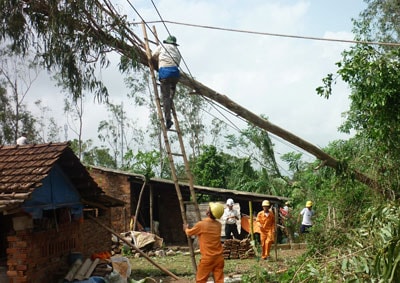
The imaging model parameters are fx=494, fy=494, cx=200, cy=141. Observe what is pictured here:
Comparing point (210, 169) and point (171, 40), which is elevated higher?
point (171, 40)

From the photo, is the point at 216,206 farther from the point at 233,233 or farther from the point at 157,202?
the point at 157,202

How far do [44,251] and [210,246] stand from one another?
3.41 m

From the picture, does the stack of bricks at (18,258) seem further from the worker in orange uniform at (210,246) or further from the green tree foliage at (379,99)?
the green tree foliage at (379,99)

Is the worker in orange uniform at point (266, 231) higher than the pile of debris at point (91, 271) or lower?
higher

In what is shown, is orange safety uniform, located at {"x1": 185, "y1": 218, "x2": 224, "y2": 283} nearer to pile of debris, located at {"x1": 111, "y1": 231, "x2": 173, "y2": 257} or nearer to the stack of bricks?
the stack of bricks

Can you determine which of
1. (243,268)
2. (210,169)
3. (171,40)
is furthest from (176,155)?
(210,169)

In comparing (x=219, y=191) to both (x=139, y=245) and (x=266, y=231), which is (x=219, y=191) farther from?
(x=266, y=231)

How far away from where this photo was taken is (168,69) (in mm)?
7777

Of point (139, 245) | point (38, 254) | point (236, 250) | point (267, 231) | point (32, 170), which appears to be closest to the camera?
point (32, 170)

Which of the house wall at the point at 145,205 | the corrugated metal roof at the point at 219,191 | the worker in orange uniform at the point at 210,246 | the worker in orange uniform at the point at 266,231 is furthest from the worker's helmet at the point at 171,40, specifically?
the house wall at the point at 145,205

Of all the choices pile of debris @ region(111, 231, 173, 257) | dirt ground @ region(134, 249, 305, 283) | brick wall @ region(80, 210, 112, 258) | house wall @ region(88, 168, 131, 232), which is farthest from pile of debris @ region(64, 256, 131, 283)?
house wall @ region(88, 168, 131, 232)

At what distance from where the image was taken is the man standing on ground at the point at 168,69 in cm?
779

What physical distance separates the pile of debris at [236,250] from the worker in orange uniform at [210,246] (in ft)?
23.3

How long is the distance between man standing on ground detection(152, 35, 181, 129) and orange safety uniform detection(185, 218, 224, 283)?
1790 mm
